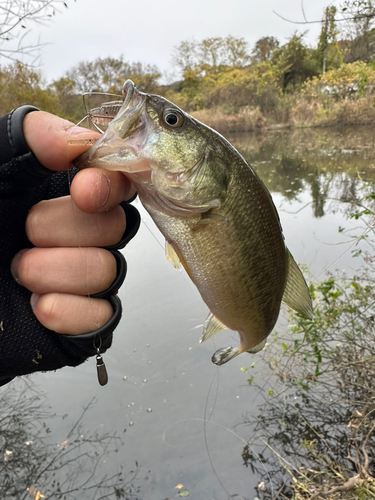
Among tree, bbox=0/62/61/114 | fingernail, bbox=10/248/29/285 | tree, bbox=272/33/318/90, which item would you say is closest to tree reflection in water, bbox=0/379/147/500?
fingernail, bbox=10/248/29/285

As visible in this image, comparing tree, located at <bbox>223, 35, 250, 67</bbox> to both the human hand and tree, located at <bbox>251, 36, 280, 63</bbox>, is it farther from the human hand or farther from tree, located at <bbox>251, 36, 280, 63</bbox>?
the human hand

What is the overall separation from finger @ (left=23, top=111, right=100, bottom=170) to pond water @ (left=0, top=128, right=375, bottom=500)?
85 centimetres

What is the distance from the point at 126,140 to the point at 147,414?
3.17 m

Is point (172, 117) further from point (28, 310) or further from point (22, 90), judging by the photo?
point (22, 90)

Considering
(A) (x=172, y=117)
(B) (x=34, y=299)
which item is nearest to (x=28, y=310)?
(B) (x=34, y=299)

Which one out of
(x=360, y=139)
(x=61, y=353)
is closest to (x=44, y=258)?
(x=61, y=353)

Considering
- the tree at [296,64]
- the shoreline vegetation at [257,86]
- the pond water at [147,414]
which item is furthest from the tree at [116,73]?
the tree at [296,64]

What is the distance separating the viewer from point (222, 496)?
2898 millimetres

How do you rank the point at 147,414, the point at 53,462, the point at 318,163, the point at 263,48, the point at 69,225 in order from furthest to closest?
the point at 263,48 → the point at 318,163 → the point at 147,414 → the point at 53,462 → the point at 69,225

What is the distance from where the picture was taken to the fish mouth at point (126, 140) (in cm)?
111

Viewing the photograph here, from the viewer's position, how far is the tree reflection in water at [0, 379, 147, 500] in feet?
9.89

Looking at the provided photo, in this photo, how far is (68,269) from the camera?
1422 millimetres

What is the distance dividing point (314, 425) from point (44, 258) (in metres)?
3.13

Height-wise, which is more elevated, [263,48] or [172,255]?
[263,48]
